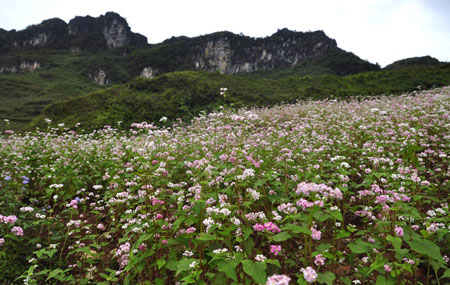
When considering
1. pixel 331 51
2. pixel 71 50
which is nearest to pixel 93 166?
pixel 331 51

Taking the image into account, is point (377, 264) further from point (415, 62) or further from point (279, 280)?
point (415, 62)

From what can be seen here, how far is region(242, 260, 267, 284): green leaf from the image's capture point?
1.77 meters

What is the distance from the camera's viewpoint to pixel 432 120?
7180 millimetres

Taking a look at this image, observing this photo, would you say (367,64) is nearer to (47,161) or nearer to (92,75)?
(47,161)

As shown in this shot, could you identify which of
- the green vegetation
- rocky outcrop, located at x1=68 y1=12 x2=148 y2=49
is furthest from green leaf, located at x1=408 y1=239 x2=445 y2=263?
rocky outcrop, located at x1=68 y1=12 x2=148 y2=49

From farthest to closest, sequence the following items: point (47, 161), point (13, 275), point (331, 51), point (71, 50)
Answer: point (71, 50) → point (331, 51) → point (47, 161) → point (13, 275)

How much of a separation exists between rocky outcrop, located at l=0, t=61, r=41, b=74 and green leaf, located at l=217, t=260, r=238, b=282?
17252cm

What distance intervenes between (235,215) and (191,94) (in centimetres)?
2373

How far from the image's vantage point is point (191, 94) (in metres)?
25.4

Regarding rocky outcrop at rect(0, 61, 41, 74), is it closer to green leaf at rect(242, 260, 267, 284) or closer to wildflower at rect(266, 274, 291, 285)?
green leaf at rect(242, 260, 267, 284)

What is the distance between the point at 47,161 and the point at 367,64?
101581mm

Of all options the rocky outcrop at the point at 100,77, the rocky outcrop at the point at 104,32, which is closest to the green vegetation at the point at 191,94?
the rocky outcrop at the point at 100,77

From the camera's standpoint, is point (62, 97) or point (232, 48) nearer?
point (62, 97)

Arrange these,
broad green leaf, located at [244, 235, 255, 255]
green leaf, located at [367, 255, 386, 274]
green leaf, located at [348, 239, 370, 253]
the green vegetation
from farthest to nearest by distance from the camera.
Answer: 1. the green vegetation
2. broad green leaf, located at [244, 235, 255, 255]
3. green leaf, located at [348, 239, 370, 253]
4. green leaf, located at [367, 255, 386, 274]
